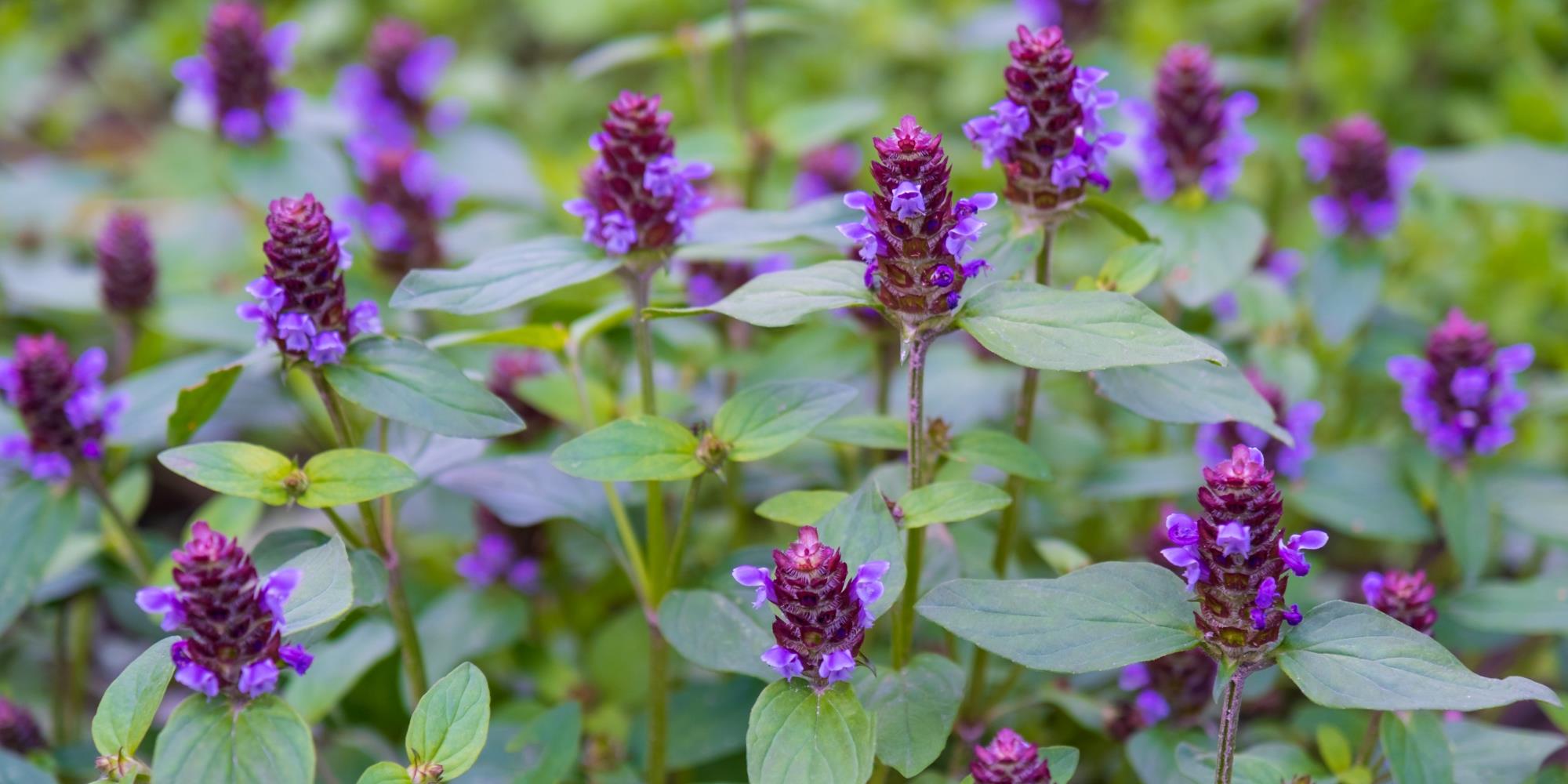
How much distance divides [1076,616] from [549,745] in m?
0.91

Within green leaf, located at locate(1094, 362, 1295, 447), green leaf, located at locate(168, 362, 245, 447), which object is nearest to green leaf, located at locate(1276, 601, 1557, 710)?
green leaf, located at locate(1094, 362, 1295, 447)

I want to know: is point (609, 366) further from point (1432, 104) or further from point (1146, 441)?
point (1432, 104)

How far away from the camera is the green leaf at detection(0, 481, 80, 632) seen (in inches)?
85.2

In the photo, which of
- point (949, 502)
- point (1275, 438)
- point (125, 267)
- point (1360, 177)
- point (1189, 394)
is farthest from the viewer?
point (125, 267)

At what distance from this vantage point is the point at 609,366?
9.51 feet

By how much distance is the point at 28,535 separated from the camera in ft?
7.31

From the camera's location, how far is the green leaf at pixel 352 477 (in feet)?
5.62

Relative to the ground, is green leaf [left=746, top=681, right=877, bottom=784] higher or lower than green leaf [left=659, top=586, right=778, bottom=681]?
higher

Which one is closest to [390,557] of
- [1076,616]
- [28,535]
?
[28,535]

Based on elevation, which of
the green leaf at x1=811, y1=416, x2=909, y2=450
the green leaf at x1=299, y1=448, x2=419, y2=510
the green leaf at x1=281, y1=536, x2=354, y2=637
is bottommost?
the green leaf at x1=281, y1=536, x2=354, y2=637

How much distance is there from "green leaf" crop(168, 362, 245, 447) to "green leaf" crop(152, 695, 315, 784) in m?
0.54

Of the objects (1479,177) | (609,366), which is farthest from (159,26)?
(1479,177)

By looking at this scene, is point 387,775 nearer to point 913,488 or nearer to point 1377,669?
point 913,488

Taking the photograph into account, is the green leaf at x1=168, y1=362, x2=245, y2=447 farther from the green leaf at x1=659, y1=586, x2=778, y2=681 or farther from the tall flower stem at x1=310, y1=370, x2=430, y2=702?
the green leaf at x1=659, y1=586, x2=778, y2=681
